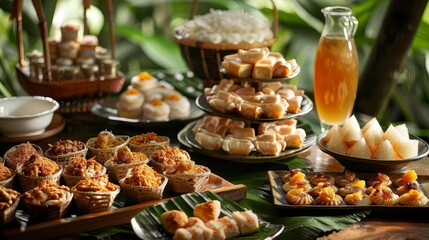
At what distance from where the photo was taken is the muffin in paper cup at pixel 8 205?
1.76m

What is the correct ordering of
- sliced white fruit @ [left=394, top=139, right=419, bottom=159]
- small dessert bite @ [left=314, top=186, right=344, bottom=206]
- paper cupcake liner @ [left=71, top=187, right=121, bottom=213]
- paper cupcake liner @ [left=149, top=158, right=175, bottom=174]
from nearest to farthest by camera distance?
paper cupcake liner @ [left=71, top=187, right=121, bottom=213], small dessert bite @ [left=314, top=186, right=344, bottom=206], paper cupcake liner @ [left=149, top=158, right=175, bottom=174], sliced white fruit @ [left=394, top=139, right=419, bottom=159]

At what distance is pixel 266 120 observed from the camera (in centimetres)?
227

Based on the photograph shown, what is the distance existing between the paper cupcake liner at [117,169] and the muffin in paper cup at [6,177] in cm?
23

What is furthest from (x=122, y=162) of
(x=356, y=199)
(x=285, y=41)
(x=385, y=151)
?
(x=285, y=41)

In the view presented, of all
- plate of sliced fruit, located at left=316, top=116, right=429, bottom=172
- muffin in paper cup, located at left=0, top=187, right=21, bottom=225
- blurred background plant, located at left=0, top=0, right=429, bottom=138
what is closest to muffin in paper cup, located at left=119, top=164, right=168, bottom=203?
muffin in paper cup, located at left=0, top=187, right=21, bottom=225

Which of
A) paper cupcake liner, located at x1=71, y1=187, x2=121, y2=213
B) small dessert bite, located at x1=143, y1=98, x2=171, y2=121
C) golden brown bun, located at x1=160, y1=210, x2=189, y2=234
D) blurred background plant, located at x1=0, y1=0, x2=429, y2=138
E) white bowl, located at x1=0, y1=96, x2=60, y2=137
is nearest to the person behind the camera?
golden brown bun, located at x1=160, y1=210, x2=189, y2=234

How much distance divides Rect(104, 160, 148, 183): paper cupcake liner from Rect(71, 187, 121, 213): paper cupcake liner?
15cm

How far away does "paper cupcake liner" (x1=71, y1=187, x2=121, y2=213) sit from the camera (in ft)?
6.06

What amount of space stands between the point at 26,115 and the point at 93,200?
78 cm

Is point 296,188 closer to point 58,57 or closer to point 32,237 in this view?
point 32,237

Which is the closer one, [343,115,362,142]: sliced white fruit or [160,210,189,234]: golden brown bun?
[160,210,189,234]: golden brown bun

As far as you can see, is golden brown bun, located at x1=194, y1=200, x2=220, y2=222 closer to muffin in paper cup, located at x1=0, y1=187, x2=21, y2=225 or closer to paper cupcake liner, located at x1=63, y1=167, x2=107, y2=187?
paper cupcake liner, located at x1=63, y1=167, x2=107, y2=187

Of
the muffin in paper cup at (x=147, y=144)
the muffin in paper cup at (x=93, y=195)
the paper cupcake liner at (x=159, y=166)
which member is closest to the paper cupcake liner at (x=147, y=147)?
the muffin in paper cup at (x=147, y=144)

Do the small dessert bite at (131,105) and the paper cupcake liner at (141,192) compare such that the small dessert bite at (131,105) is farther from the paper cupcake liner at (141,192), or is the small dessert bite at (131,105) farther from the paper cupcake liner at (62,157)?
the paper cupcake liner at (141,192)
